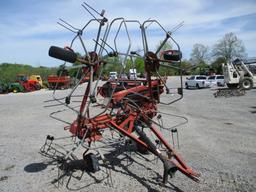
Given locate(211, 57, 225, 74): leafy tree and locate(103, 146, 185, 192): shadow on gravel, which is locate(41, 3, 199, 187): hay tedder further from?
locate(211, 57, 225, 74): leafy tree

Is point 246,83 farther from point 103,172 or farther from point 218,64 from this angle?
point 218,64

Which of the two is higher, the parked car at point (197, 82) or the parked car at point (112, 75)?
the parked car at point (112, 75)

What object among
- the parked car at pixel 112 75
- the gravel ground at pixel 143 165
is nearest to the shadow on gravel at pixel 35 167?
the gravel ground at pixel 143 165

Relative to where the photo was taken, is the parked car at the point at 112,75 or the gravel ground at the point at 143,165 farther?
the parked car at the point at 112,75

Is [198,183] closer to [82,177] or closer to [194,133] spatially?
[82,177]

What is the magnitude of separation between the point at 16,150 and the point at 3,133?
252 cm

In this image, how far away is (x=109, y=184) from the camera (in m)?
5.05

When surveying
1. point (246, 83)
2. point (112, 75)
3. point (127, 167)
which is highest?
point (112, 75)

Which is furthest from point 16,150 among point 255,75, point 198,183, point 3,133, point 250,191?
point 255,75

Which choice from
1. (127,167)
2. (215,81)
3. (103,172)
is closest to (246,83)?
(215,81)

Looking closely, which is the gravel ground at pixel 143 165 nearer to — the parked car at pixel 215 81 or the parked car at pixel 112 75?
the parked car at pixel 112 75

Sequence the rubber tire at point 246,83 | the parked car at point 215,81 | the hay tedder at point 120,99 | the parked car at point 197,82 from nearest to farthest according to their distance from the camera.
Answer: the hay tedder at point 120,99
the rubber tire at point 246,83
the parked car at point 197,82
the parked car at point 215,81

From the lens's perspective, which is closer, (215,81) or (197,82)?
(197,82)

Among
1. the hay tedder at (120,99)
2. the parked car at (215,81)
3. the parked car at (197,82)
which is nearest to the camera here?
the hay tedder at (120,99)
